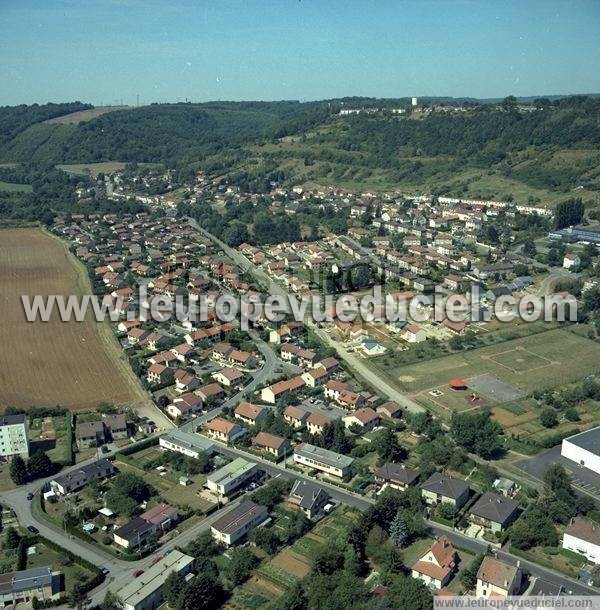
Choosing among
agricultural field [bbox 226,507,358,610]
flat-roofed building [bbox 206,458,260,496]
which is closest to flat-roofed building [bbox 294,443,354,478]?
flat-roofed building [bbox 206,458,260,496]

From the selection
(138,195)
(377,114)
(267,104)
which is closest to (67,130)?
(138,195)

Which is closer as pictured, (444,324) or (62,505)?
(62,505)

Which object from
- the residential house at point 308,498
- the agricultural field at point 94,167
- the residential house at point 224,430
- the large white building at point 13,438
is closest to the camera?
the residential house at point 308,498

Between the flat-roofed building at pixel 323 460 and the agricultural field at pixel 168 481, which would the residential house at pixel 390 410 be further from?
the agricultural field at pixel 168 481

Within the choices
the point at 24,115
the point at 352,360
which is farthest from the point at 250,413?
the point at 24,115

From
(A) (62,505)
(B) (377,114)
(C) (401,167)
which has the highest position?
(B) (377,114)

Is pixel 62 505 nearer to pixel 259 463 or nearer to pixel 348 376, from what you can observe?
pixel 259 463

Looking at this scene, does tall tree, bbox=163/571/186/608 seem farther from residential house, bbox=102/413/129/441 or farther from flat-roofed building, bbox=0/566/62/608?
residential house, bbox=102/413/129/441

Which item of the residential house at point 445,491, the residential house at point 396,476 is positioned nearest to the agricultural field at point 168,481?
the residential house at point 396,476
